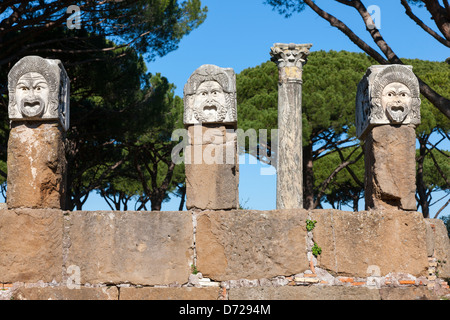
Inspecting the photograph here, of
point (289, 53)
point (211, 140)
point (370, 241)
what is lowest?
point (370, 241)

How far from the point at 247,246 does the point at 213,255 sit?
299 millimetres

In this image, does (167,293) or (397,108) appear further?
(397,108)

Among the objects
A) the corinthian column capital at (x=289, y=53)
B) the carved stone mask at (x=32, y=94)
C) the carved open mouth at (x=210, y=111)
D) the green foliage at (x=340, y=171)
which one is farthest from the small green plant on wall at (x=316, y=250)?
the green foliage at (x=340, y=171)

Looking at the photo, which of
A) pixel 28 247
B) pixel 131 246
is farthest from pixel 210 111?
pixel 28 247

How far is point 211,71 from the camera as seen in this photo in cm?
482

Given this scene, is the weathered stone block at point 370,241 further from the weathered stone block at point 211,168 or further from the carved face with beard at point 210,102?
the carved face with beard at point 210,102

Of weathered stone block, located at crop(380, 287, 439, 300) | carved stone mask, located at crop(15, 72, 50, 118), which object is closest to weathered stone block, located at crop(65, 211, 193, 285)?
carved stone mask, located at crop(15, 72, 50, 118)

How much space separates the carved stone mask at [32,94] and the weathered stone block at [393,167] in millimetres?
2908

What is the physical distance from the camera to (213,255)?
4.57 meters

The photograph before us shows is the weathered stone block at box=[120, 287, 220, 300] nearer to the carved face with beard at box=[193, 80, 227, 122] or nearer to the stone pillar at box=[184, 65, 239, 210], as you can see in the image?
the stone pillar at box=[184, 65, 239, 210]

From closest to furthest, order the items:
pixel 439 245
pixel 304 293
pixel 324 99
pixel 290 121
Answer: pixel 304 293, pixel 439 245, pixel 290 121, pixel 324 99

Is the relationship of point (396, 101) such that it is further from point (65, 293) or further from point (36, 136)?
point (65, 293)

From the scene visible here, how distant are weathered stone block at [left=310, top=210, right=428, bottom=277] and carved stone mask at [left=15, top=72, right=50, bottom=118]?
8.40 ft

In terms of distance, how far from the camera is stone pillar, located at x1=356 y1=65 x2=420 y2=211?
4.68 meters
